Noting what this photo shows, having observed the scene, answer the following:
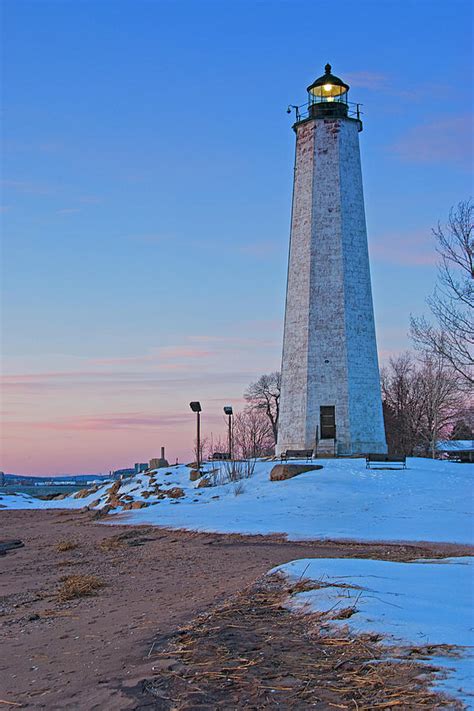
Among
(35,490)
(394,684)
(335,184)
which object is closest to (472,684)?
(394,684)

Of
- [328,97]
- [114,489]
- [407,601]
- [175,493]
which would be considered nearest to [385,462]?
[175,493]

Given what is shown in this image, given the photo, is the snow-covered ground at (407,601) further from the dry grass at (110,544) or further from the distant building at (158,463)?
the distant building at (158,463)

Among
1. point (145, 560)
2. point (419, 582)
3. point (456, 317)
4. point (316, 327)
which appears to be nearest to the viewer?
point (419, 582)

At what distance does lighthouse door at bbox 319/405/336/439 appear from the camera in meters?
30.6

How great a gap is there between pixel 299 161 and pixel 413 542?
2184 centimetres

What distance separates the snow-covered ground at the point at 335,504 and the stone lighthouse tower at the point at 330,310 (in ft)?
9.68

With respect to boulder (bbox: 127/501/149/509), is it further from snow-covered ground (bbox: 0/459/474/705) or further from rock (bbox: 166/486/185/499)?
rock (bbox: 166/486/185/499)

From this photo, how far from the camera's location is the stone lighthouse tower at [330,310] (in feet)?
101

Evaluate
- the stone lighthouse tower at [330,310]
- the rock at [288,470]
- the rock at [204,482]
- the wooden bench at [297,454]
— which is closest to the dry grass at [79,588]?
the rock at [288,470]

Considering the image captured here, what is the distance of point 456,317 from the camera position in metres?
23.0

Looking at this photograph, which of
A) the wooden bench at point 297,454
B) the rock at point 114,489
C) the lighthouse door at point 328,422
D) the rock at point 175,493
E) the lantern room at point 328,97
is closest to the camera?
the rock at point 175,493

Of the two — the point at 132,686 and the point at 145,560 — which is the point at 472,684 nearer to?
the point at 132,686

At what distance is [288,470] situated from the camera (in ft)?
82.4

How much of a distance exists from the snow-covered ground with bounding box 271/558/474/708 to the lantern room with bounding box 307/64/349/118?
2710 centimetres
